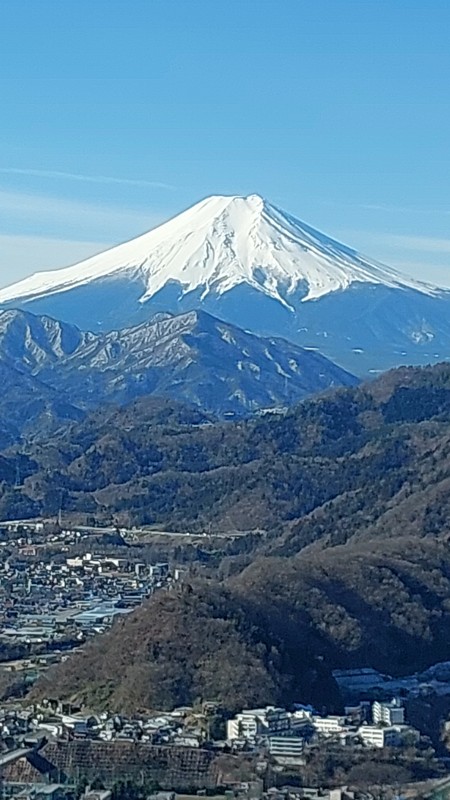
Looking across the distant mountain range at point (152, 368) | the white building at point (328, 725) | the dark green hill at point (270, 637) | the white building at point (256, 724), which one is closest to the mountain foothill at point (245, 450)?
the dark green hill at point (270, 637)

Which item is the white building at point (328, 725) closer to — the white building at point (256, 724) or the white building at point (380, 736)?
the white building at point (380, 736)

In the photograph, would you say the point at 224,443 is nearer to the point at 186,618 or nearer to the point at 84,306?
the point at 186,618

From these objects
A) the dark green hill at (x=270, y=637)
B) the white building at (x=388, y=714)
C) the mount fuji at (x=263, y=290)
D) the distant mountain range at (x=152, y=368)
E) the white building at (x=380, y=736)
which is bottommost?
the white building at (x=380, y=736)

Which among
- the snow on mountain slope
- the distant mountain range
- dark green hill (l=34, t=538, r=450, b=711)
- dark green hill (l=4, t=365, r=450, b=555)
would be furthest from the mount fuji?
dark green hill (l=34, t=538, r=450, b=711)

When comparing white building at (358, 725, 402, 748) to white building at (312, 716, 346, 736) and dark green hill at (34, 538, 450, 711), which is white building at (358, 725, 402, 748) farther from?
dark green hill at (34, 538, 450, 711)

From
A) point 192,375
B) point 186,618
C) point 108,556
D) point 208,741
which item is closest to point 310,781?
point 208,741

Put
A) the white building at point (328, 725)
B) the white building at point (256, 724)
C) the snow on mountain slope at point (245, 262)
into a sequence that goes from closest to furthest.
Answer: the white building at point (256, 724), the white building at point (328, 725), the snow on mountain slope at point (245, 262)
